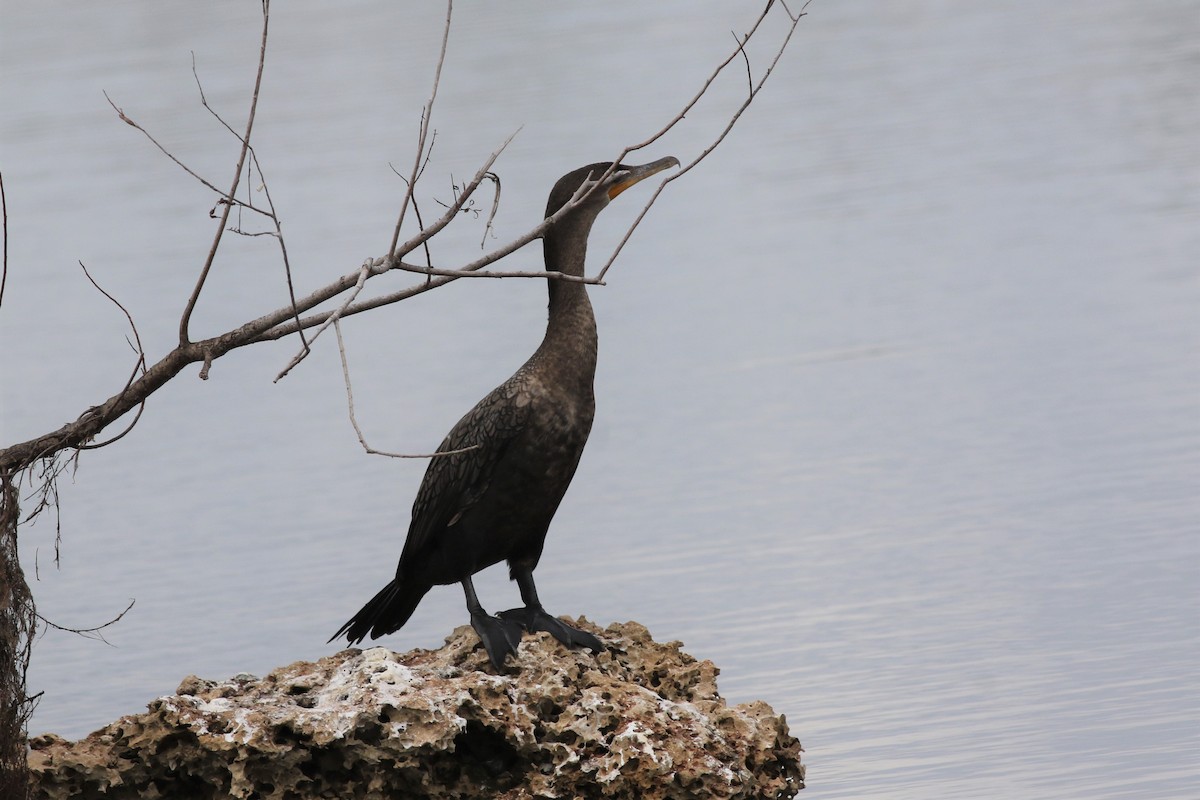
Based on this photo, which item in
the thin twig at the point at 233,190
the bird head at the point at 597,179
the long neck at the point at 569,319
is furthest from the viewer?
the bird head at the point at 597,179

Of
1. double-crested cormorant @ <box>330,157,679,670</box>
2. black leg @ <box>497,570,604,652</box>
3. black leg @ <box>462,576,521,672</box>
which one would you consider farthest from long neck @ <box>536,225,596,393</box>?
black leg @ <box>462,576,521,672</box>

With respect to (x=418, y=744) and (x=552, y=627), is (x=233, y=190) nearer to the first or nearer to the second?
(x=418, y=744)

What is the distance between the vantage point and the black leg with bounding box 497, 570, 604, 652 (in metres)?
5.27

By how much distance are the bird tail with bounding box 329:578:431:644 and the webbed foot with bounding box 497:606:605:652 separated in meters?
0.33

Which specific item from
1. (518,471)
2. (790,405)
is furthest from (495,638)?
(790,405)

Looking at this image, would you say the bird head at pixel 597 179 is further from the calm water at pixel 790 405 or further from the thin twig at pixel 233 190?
the calm water at pixel 790 405

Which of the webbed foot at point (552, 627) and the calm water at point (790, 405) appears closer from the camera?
the webbed foot at point (552, 627)

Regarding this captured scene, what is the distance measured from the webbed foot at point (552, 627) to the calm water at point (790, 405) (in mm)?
793

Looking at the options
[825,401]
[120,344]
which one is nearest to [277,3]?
[120,344]

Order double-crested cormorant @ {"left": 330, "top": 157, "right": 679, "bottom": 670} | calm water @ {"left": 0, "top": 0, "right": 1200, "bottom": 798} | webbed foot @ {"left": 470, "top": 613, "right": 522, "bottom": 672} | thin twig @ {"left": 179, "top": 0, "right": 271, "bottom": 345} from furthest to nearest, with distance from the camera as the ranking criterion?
calm water @ {"left": 0, "top": 0, "right": 1200, "bottom": 798}, double-crested cormorant @ {"left": 330, "top": 157, "right": 679, "bottom": 670}, webbed foot @ {"left": 470, "top": 613, "right": 522, "bottom": 672}, thin twig @ {"left": 179, "top": 0, "right": 271, "bottom": 345}

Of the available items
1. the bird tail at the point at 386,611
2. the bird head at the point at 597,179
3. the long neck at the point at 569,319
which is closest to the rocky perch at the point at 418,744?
the bird tail at the point at 386,611

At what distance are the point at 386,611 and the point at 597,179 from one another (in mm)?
1323

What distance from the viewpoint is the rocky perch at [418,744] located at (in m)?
4.81

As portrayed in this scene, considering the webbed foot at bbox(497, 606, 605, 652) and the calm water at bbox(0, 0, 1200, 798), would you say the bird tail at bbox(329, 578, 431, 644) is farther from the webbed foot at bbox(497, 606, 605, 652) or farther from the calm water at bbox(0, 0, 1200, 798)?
the calm water at bbox(0, 0, 1200, 798)
